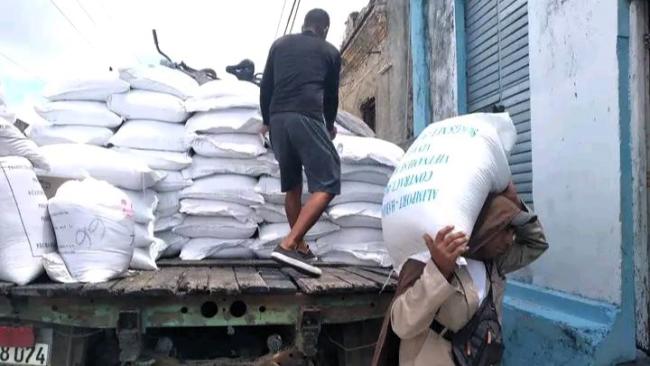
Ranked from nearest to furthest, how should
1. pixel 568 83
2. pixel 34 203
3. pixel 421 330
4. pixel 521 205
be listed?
pixel 421 330, pixel 521 205, pixel 34 203, pixel 568 83

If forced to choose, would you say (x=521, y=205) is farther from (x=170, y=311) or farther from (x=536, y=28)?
(x=536, y=28)

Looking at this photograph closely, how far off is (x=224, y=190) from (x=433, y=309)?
80.2 inches

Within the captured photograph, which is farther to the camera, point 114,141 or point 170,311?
point 114,141

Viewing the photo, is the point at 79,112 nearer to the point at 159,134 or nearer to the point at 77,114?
the point at 77,114

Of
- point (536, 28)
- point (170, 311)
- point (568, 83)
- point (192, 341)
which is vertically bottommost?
point (192, 341)

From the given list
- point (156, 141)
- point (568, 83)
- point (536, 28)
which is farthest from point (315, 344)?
point (536, 28)

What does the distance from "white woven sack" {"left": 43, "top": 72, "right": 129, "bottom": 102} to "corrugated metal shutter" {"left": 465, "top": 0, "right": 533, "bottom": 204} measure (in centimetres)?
264

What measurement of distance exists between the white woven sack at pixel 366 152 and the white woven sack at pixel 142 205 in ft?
3.64

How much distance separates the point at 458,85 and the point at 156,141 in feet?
9.18

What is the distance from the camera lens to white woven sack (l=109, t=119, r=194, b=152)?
360 centimetres

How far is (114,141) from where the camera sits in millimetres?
3627

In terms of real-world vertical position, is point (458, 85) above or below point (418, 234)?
above

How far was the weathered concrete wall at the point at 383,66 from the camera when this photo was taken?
746cm

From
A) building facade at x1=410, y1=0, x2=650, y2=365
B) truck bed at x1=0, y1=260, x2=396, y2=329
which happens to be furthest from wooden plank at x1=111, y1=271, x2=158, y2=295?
building facade at x1=410, y1=0, x2=650, y2=365
